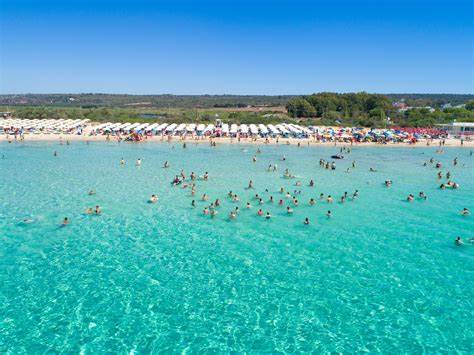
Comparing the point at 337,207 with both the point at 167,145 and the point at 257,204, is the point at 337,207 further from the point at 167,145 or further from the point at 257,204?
the point at 167,145

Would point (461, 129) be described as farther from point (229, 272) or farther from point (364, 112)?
point (229, 272)

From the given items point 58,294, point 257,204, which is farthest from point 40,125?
point 58,294

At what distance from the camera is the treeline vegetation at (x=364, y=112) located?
7450 centimetres

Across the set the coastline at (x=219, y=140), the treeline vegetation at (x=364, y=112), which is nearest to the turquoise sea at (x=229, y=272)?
the coastline at (x=219, y=140)

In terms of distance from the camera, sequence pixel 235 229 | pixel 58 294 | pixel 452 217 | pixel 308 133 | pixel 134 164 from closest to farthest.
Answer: pixel 58 294
pixel 235 229
pixel 452 217
pixel 134 164
pixel 308 133

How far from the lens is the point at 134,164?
37.0 m

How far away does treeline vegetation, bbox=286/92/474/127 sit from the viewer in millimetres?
74500

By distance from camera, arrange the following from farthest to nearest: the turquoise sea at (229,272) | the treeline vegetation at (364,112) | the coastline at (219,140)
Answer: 1. the treeline vegetation at (364,112)
2. the coastline at (219,140)
3. the turquoise sea at (229,272)

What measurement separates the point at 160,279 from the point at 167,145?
37.2 metres

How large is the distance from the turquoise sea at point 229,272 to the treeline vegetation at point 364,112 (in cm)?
4881

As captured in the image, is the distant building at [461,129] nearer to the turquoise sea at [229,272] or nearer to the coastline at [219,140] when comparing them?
the coastline at [219,140]

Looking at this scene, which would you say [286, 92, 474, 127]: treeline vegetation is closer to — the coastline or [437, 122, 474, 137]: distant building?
[437, 122, 474, 137]: distant building

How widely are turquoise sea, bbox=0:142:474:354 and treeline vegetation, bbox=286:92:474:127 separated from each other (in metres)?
48.8

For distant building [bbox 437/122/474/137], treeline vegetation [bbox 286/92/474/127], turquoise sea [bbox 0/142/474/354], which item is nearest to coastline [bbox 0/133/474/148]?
distant building [bbox 437/122/474/137]
